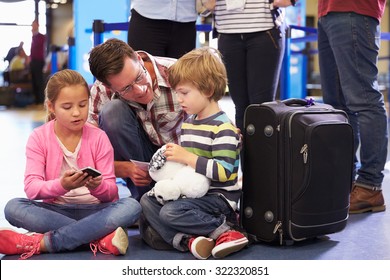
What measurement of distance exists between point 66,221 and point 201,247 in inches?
17.2

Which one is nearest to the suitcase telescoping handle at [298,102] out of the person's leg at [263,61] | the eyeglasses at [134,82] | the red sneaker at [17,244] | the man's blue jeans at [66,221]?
the person's leg at [263,61]

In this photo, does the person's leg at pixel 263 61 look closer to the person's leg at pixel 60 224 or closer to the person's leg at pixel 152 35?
the person's leg at pixel 152 35

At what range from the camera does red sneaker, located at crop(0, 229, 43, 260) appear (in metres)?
1.79

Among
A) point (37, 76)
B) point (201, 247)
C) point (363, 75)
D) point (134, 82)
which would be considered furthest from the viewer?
point (37, 76)

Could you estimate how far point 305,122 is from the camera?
1830 millimetres

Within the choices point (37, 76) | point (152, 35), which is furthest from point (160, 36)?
point (37, 76)

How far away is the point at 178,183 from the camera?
6.07 ft

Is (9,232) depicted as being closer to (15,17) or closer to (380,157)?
(380,157)

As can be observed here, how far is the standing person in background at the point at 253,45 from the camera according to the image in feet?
7.65

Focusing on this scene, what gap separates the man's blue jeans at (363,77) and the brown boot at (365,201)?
0.03 m

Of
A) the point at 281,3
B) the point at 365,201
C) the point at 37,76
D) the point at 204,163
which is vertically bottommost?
the point at 37,76

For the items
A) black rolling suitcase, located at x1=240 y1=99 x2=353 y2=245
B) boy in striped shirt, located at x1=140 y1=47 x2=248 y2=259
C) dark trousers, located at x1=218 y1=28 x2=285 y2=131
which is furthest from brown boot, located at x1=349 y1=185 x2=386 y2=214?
boy in striped shirt, located at x1=140 y1=47 x2=248 y2=259

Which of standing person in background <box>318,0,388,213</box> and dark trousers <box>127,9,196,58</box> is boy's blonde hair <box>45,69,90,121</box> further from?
standing person in background <box>318,0,388,213</box>

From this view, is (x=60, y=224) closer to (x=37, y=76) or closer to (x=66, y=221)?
(x=66, y=221)
